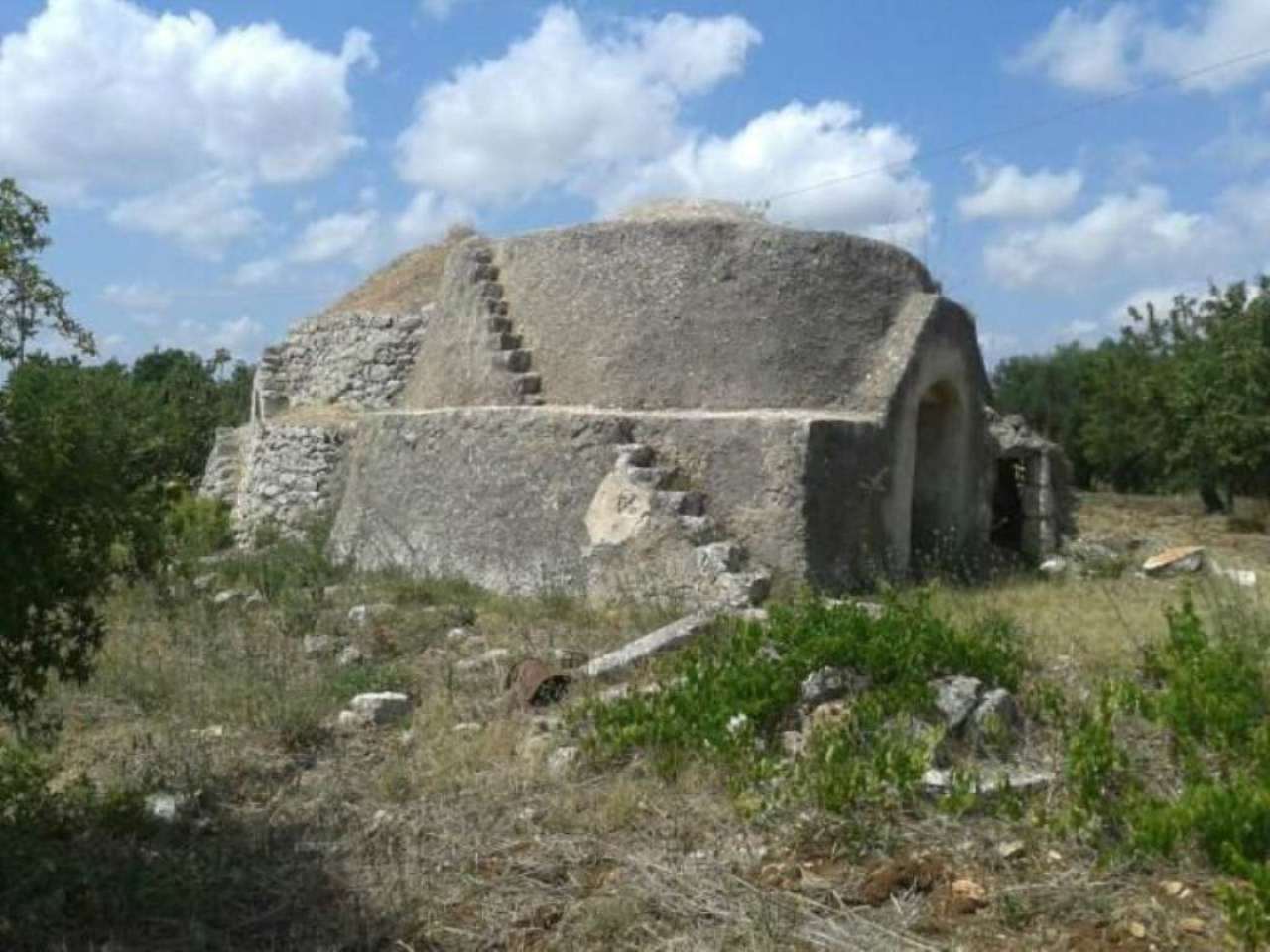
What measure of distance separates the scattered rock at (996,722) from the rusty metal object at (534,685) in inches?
87.5

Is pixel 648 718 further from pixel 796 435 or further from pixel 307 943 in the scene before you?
pixel 796 435

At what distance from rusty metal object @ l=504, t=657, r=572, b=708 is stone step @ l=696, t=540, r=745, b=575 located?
6.67 ft

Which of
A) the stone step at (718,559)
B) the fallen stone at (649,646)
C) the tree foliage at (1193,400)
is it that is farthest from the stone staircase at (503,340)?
the tree foliage at (1193,400)

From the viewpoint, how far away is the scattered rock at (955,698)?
248 inches

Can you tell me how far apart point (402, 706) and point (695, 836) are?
2.37 metres

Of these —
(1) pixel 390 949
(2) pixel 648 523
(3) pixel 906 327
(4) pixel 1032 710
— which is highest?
(3) pixel 906 327

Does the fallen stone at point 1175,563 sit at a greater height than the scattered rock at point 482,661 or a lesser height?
greater

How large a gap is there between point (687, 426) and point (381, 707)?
12.8ft

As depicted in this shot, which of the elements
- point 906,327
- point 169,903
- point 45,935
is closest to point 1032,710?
point 169,903

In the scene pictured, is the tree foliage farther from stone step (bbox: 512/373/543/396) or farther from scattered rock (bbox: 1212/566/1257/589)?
stone step (bbox: 512/373/543/396)

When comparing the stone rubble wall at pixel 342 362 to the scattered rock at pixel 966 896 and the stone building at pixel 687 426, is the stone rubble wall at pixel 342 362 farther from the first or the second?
the scattered rock at pixel 966 896

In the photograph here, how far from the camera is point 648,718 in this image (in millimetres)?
6418

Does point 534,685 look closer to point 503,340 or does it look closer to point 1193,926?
point 1193,926

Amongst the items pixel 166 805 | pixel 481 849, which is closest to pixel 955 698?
pixel 481 849
